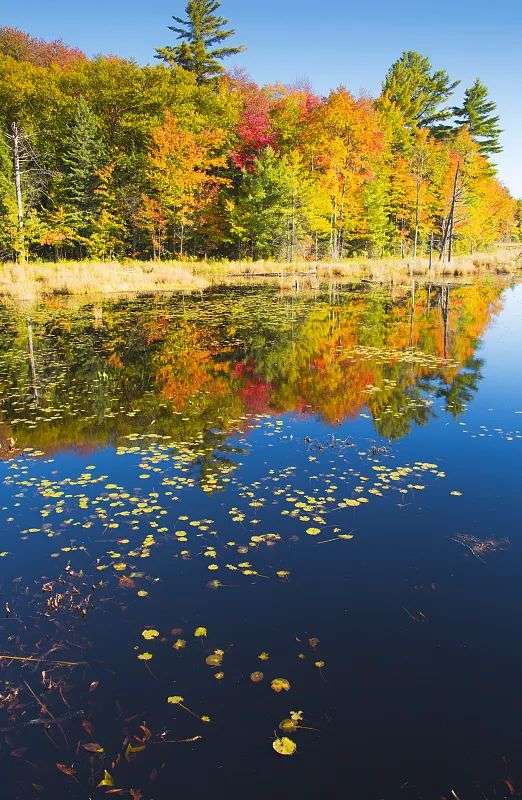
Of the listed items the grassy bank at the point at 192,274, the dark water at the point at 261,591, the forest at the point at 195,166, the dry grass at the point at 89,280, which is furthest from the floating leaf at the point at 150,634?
the forest at the point at 195,166

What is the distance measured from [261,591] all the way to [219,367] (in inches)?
386

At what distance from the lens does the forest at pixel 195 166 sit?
42344 mm

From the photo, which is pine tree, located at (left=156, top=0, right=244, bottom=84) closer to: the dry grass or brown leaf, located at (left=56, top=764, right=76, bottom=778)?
the dry grass

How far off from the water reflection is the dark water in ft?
0.45

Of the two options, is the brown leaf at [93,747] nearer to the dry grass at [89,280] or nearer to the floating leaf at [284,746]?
the floating leaf at [284,746]

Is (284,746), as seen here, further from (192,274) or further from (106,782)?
(192,274)

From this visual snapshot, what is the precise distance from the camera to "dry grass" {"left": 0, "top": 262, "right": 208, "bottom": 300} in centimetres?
2947

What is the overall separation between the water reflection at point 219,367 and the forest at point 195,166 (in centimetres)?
2048

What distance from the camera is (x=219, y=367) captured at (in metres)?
14.5

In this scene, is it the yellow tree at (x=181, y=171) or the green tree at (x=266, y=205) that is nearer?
the green tree at (x=266, y=205)

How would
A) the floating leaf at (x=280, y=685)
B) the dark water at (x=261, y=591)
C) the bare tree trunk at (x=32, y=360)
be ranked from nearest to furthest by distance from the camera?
1. the dark water at (x=261, y=591)
2. the floating leaf at (x=280, y=685)
3. the bare tree trunk at (x=32, y=360)

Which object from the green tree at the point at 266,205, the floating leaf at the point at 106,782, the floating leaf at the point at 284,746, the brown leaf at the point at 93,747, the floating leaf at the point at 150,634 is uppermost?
the green tree at the point at 266,205

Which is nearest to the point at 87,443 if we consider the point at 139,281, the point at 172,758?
the point at 172,758

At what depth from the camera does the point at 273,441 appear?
9.10 metres
